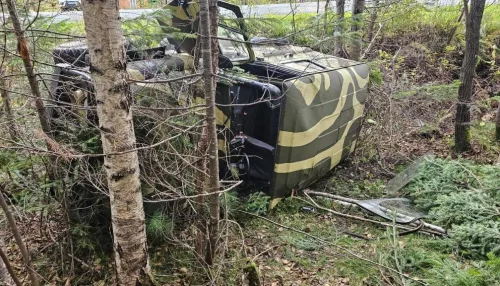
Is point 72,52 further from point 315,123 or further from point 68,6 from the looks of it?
point 315,123

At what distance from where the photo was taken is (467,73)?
→ 541 cm

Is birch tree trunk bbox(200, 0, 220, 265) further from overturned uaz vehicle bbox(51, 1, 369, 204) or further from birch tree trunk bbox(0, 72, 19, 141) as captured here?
birch tree trunk bbox(0, 72, 19, 141)

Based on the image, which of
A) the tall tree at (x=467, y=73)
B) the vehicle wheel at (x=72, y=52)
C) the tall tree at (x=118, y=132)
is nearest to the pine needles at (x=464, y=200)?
the tall tree at (x=467, y=73)

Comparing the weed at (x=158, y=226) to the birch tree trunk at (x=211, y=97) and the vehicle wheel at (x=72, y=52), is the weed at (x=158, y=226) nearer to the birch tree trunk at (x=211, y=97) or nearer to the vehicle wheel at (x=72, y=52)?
the birch tree trunk at (x=211, y=97)

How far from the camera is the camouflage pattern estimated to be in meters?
3.49

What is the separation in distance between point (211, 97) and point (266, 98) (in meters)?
1.37

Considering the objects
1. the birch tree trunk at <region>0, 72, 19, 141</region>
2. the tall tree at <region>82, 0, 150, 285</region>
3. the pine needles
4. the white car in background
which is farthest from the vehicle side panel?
the birch tree trunk at <region>0, 72, 19, 141</region>

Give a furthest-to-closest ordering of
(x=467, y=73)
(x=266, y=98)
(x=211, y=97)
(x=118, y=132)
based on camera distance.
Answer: (x=467, y=73), (x=266, y=98), (x=211, y=97), (x=118, y=132)

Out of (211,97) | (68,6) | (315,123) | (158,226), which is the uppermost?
(68,6)

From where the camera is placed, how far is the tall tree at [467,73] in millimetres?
5066

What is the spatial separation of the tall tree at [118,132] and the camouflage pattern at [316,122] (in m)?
1.73

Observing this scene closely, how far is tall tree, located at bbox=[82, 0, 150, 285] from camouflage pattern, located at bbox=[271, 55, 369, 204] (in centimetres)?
173

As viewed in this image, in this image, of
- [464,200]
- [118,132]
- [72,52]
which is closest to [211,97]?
[118,132]

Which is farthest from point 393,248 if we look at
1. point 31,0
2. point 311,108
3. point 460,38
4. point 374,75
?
point 460,38
